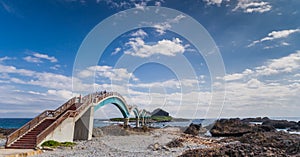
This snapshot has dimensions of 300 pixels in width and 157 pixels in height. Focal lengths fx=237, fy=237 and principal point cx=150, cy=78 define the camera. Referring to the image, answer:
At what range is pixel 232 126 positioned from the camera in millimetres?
36000

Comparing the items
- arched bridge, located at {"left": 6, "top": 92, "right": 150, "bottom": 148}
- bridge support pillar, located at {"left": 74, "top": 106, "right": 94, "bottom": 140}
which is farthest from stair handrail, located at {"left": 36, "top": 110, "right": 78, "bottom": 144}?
bridge support pillar, located at {"left": 74, "top": 106, "right": 94, "bottom": 140}

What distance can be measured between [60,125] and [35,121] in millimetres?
2126

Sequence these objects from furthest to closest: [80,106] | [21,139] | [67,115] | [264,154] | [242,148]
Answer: [80,106] → [67,115] → [21,139] → [242,148] → [264,154]

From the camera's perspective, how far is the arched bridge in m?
15.5

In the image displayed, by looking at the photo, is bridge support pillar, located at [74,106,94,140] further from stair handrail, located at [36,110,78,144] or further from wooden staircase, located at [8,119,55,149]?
wooden staircase, located at [8,119,55,149]

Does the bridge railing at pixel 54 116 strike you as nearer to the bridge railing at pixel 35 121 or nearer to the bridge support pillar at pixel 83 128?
the bridge railing at pixel 35 121

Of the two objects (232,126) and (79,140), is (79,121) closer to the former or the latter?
(79,140)

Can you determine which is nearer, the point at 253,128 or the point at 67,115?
the point at 67,115

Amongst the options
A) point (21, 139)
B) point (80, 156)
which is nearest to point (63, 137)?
point (21, 139)

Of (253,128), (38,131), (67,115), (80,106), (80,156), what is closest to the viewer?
(80,156)

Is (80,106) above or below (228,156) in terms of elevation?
above

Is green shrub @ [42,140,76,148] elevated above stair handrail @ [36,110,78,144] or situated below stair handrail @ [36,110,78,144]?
below

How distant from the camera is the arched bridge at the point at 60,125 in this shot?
1550cm

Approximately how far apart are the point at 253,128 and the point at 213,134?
5.64 m
